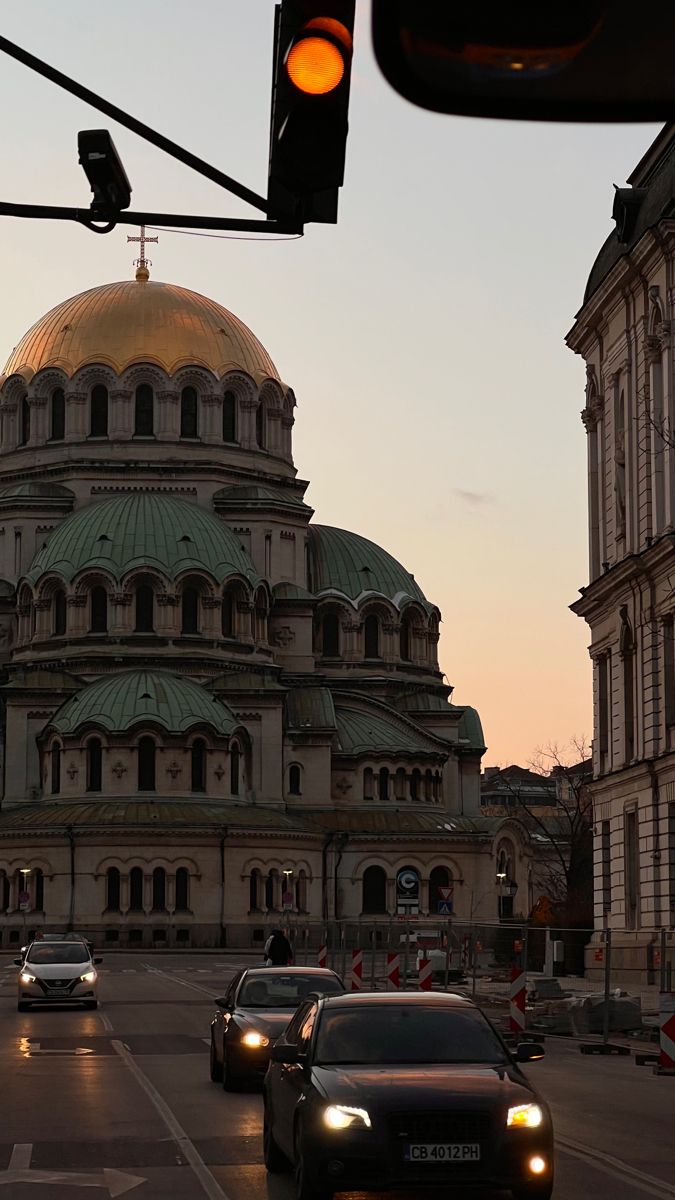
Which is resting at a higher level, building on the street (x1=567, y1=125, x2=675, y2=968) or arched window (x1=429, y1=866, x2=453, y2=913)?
building on the street (x1=567, y1=125, x2=675, y2=968)

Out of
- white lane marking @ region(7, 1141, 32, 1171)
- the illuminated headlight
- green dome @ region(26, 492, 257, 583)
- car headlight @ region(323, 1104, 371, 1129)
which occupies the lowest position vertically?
white lane marking @ region(7, 1141, 32, 1171)

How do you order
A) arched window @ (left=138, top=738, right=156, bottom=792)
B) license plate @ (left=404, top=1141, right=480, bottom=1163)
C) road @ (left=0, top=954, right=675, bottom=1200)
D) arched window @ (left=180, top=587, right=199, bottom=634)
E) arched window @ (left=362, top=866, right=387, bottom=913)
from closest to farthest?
license plate @ (left=404, top=1141, right=480, bottom=1163) < road @ (left=0, top=954, right=675, bottom=1200) < arched window @ (left=138, top=738, right=156, bottom=792) < arched window @ (left=362, top=866, right=387, bottom=913) < arched window @ (left=180, top=587, right=199, bottom=634)

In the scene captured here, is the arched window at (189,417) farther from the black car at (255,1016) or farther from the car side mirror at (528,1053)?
the car side mirror at (528,1053)

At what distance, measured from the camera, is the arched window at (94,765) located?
9181 cm

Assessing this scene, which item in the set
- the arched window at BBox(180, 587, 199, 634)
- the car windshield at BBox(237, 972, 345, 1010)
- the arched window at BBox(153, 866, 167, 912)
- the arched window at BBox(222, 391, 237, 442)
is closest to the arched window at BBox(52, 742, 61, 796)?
the arched window at BBox(153, 866, 167, 912)

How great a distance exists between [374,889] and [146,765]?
45.0 feet

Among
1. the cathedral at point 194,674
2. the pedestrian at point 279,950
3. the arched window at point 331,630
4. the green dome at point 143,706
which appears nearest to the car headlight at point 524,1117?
the pedestrian at point 279,950

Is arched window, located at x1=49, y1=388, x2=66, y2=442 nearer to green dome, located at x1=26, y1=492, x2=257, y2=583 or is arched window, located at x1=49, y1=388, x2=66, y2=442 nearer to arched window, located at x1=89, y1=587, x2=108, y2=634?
green dome, located at x1=26, y1=492, x2=257, y2=583

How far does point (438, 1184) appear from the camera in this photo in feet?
39.1

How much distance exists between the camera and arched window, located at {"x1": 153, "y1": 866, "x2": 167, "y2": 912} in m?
88.8

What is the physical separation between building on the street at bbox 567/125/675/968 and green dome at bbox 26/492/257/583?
48475 mm

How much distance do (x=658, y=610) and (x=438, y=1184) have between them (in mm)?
32748

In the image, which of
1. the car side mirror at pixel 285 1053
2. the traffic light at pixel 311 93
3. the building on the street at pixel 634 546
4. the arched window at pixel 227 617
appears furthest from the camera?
the arched window at pixel 227 617

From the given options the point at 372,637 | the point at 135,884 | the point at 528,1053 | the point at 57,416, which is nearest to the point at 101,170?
the point at 528,1053
